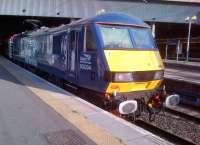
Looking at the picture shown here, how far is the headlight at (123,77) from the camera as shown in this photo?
30.3 ft

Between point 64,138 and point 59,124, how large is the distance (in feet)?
3.00

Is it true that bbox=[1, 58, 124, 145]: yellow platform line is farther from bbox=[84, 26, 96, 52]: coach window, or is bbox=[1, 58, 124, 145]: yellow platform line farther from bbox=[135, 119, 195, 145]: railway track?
bbox=[135, 119, 195, 145]: railway track

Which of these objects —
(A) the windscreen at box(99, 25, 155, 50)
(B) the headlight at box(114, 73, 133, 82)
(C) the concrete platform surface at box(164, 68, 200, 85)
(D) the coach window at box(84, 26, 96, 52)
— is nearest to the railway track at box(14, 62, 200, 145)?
(B) the headlight at box(114, 73, 133, 82)

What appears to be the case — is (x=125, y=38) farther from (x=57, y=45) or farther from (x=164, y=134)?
(x=57, y=45)

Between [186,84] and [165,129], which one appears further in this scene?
[186,84]

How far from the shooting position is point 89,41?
1024 centimetres

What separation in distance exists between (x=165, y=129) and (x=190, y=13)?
31.1 m

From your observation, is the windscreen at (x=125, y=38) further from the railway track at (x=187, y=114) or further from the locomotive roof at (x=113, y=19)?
the railway track at (x=187, y=114)

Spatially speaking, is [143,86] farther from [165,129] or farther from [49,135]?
[49,135]

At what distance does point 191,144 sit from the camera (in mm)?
8227

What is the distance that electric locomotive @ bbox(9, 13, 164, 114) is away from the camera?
30.7 ft

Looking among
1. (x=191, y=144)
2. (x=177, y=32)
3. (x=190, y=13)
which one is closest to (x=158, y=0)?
(x=190, y=13)

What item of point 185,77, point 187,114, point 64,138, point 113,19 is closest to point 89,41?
point 113,19

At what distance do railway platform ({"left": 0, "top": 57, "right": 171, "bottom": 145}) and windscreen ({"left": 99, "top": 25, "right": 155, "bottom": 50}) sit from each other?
1.93m
